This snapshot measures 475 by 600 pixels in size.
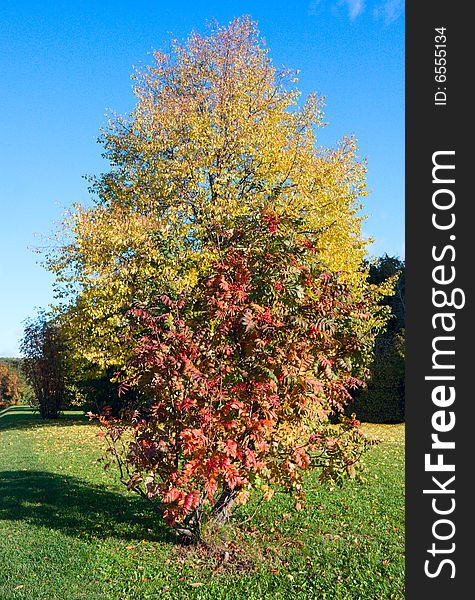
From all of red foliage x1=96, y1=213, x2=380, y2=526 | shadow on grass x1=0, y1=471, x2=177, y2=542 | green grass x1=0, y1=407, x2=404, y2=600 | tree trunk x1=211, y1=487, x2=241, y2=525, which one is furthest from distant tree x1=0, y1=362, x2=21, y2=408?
red foliage x1=96, y1=213, x2=380, y2=526

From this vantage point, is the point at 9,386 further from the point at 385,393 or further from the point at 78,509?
the point at 78,509

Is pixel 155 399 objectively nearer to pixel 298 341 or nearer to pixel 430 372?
pixel 298 341

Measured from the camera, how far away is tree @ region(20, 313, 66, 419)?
82.2ft

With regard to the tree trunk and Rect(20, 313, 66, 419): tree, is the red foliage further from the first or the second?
Rect(20, 313, 66, 419): tree

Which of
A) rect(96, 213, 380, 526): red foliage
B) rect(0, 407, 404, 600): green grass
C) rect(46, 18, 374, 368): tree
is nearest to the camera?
rect(0, 407, 404, 600): green grass

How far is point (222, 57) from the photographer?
53.8ft

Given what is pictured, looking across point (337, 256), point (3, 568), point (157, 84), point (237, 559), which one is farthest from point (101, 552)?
point (157, 84)

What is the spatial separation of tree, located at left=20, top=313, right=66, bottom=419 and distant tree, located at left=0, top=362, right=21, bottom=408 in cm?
1591

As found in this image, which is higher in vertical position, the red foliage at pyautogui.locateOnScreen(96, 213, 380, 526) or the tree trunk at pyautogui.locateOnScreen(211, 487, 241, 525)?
→ the red foliage at pyautogui.locateOnScreen(96, 213, 380, 526)

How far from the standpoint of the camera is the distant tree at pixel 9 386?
4006 cm

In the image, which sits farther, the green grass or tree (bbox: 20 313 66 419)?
tree (bbox: 20 313 66 419)

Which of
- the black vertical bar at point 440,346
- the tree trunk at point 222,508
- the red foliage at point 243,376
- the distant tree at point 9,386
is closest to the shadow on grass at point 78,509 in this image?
the tree trunk at point 222,508

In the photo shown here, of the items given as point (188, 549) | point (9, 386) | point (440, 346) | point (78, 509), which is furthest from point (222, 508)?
point (9, 386)

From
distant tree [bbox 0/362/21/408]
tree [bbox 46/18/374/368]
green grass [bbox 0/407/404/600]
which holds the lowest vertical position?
green grass [bbox 0/407/404/600]
